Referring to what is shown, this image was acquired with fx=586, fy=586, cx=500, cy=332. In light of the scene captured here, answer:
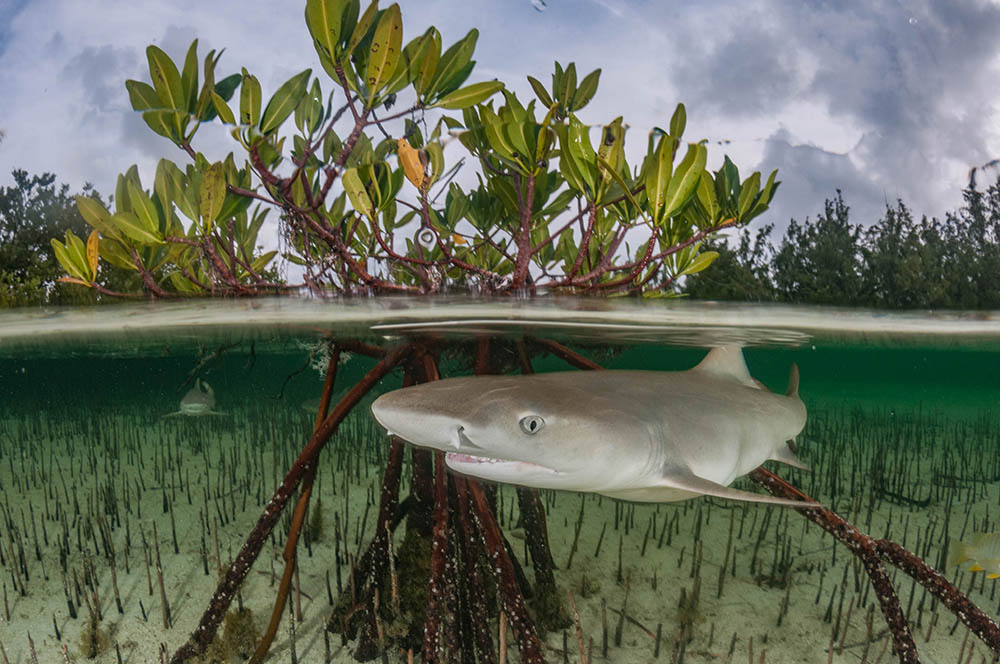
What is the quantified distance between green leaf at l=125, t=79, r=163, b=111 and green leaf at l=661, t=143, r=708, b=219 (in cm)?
263

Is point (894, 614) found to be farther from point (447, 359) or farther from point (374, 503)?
point (374, 503)

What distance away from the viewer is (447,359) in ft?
20.6

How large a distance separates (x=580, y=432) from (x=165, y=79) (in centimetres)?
268

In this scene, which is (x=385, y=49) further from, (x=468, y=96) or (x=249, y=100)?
(x=249, y=100)

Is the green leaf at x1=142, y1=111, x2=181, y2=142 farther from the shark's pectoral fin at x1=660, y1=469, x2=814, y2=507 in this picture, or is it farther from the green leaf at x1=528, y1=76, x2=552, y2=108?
the shark's pectoral fin at x1=660, y1=469, x2=814, y2=507

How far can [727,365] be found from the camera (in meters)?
3.33

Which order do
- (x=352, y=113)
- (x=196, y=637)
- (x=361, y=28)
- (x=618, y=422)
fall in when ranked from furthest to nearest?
(x=196, y=637)
(x=352, y=113)
(x=361, y=28)
(x=618, y=422)

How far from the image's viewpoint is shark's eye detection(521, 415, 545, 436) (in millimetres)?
1988

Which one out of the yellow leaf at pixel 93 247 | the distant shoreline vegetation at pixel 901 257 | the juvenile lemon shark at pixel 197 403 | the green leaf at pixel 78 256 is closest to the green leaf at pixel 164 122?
the yellow leaf at pixel 93 247

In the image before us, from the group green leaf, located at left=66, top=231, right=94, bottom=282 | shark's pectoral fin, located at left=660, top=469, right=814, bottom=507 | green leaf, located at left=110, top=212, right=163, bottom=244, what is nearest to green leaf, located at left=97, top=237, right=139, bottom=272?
green leaf, located at left=66, top=231, right=94, bottom=282

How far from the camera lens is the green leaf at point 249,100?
9.50 feet

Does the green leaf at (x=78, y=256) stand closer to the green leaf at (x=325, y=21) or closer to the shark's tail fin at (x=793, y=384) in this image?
the green leaf at (x=325, y=21)

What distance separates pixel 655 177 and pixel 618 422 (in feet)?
5.04

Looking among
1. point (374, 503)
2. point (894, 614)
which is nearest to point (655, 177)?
point (894, 614)
